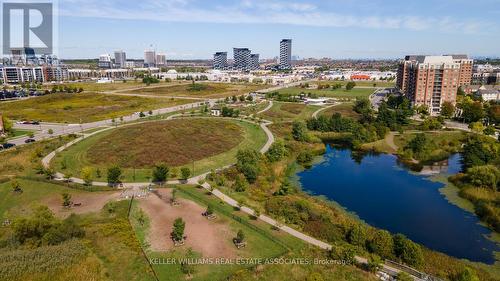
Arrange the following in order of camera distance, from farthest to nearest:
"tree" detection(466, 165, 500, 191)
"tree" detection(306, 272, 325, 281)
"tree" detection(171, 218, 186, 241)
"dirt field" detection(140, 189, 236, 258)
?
"tree" detection(466, 165, 500, 191)
"tree" detection(171, 218, 186, 241)
"dirt field" detection(140, 189, 236, 258)
"tree" detection(306, 272, 325, 281)

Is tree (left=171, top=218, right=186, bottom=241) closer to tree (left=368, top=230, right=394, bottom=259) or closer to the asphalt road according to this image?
tree (left=368, top=230, right=394, bottom=259)

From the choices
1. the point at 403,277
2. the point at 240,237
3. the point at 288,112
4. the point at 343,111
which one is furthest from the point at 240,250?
the point at 343,111

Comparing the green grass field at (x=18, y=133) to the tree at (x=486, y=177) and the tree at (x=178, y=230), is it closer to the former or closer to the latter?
the tree at (x=178, y=230)

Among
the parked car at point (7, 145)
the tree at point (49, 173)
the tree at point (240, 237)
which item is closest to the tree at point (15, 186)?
the tree at point (49, 173)

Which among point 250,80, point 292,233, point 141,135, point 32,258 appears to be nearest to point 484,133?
point 292,233

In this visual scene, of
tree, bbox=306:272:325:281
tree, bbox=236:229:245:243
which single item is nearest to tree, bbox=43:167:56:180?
tree, bbox=236:229:245:243

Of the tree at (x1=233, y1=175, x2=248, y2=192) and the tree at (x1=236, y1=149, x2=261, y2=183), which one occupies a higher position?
the tree at (x1=236, y1=149, x2=261, y2=183)
